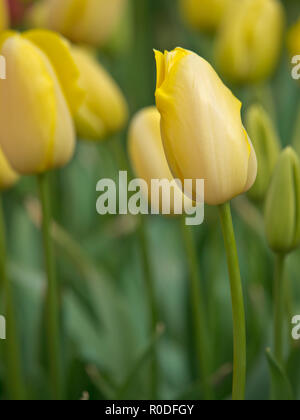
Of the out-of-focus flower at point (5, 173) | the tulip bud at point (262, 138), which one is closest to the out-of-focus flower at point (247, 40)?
the tulip bud at point (262, 138)

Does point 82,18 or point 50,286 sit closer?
point 50,286

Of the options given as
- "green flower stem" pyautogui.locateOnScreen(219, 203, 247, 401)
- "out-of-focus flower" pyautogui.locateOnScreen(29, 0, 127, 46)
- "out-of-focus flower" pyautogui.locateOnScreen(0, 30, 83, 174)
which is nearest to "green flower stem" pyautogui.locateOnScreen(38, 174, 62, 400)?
"out-of-focus flower" pyautogui.locateOnScreen(0, 30, 83, 174)

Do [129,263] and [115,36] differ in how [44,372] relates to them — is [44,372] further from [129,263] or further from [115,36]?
[115,36]

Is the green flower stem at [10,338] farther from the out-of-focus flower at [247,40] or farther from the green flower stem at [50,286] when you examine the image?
the out-of-focus flower at [247,40]

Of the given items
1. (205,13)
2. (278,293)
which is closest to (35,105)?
(278,293)

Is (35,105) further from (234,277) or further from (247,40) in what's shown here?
→ (247,40)

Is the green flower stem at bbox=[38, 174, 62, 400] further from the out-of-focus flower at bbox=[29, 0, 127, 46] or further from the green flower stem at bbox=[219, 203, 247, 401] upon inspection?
the out-of-focus flower at bbox=[29, 0, 127, 46]
